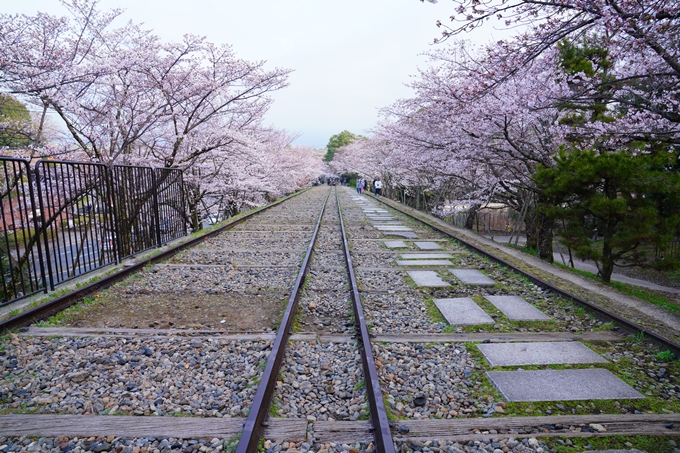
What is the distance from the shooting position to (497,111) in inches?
333

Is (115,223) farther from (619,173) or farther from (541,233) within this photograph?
(541,233)

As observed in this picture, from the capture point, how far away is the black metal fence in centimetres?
553

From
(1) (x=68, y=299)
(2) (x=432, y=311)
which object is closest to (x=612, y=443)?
(2) (x=432, y=311)

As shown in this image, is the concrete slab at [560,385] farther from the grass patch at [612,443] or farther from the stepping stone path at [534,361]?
the grass patch at [612,443]

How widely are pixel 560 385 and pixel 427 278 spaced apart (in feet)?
10.6

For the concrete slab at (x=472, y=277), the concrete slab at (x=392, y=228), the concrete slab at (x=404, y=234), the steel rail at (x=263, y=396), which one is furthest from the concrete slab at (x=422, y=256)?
Answer: the steel rail at (x=263, y=396)

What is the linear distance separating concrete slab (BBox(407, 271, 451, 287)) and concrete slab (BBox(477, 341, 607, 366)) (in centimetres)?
213

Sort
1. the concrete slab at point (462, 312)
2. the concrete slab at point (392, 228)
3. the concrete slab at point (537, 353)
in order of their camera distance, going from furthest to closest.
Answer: the concrete slab at point (392, 228) < the concrete slab at point (462, 312) < the concrete slab at point (537, 353)

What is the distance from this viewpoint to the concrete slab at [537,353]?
11.3 ft

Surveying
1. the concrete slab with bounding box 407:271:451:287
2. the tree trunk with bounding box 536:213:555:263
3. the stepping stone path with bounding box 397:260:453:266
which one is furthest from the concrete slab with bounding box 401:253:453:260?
the tree trunk with bounding box 536:213:555:263

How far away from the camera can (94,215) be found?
249 inches

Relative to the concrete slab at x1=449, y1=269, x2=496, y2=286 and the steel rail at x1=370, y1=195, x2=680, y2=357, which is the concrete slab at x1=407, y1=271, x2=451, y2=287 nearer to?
the concrete slab at x1=449, y1=269, x2=496, y2=286

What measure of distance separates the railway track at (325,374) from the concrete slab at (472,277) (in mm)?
369

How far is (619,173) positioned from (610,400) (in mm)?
5286
